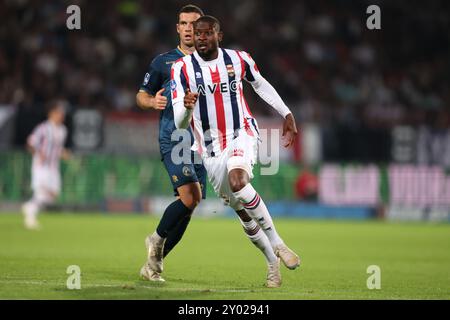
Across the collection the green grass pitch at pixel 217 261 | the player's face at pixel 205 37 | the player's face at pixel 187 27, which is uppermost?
the player's face at pixel 187 27

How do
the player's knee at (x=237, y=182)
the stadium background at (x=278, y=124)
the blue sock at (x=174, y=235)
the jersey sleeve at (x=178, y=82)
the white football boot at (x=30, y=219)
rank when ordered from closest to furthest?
the player's knee at (x=237, y=182) < the jersey sleeve at (x=178, y=82) < the blue sock at (x=174, y=235) < the stadium background at (x=278, y=124) < the white football boot at (x=30, y=219)

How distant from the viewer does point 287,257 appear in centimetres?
795

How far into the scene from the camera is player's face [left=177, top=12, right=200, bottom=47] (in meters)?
9.06

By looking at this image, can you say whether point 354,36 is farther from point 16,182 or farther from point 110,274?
point 110,274

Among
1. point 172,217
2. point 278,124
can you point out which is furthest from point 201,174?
point 278,124

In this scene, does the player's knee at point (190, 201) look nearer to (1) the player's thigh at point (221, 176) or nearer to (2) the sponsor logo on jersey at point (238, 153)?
(1) the player's thigh at point (221, 176)

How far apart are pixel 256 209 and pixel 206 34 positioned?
1658 mm

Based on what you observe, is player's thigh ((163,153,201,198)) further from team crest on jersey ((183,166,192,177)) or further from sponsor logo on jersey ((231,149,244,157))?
sponsor logo on jersey ((231,149,244,157))

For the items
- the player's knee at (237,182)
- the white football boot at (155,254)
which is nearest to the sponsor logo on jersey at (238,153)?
the player's knee at (237,182)

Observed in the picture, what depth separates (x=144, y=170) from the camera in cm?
2188

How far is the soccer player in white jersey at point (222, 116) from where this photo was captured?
8.11 metres

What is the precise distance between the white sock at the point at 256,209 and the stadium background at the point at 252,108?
13686 millimetres

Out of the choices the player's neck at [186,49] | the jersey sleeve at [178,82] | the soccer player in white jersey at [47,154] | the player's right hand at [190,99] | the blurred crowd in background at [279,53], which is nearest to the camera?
the player's right hand at [190,99]
